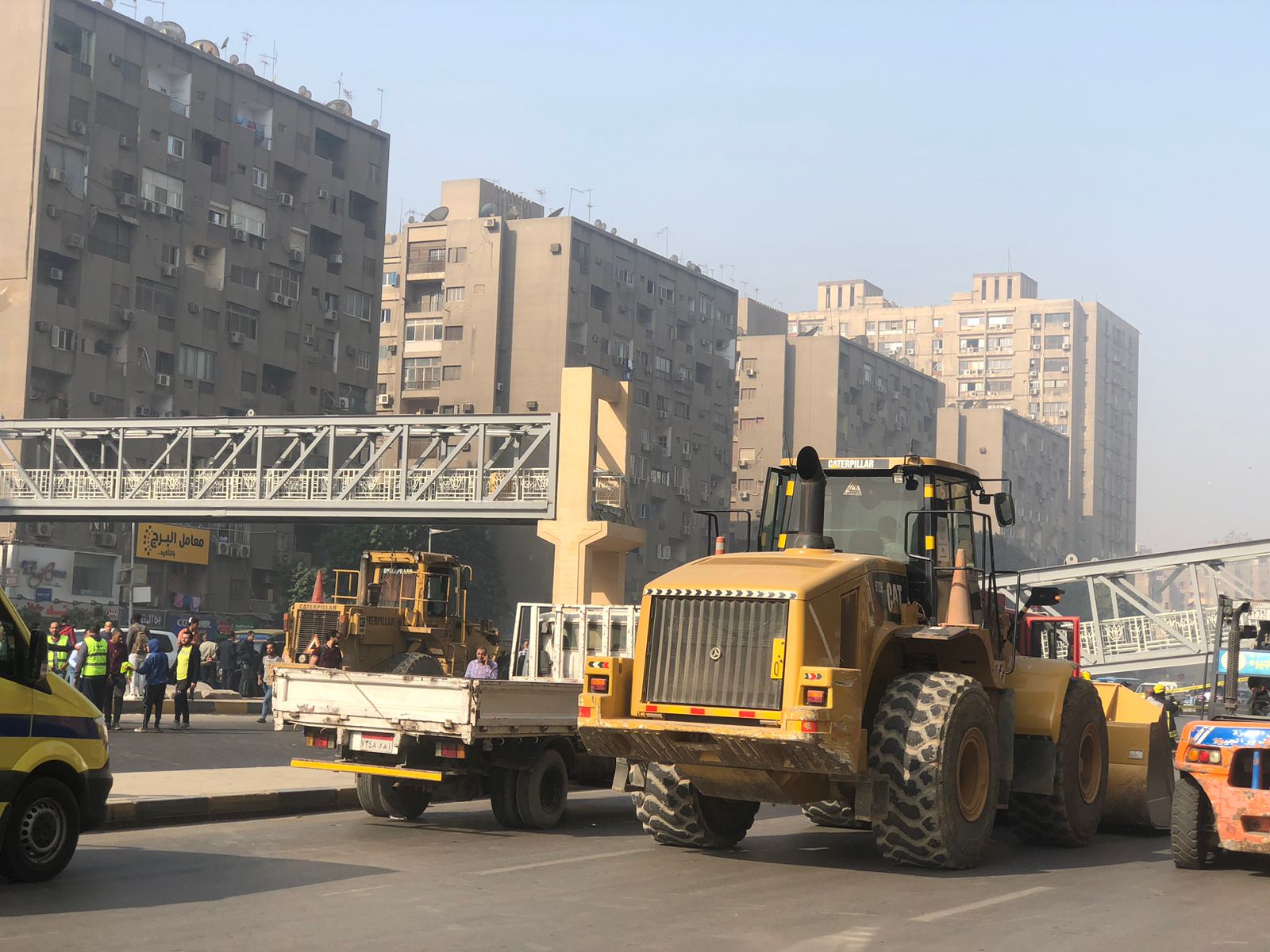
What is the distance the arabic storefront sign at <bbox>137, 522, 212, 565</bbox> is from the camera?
63.3 m

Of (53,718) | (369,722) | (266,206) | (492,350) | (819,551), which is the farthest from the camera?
(492,350)

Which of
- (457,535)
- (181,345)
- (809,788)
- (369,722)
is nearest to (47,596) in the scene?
(181,345)

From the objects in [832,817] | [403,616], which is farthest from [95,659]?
[832,817]

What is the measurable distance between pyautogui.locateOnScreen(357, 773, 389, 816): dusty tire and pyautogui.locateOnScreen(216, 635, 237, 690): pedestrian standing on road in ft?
89.1

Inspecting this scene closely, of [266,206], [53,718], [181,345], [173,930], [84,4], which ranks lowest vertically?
[173,930]

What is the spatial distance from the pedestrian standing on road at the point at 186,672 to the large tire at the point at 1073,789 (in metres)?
17.5

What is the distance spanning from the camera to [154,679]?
25.6 meters

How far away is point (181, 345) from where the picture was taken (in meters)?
67.6

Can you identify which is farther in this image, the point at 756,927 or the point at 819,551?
the point at 819,551

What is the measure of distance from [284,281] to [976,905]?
221ft

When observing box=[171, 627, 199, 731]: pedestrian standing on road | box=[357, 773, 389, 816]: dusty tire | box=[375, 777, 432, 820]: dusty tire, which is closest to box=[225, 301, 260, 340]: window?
box=[171, 627, 199, 731]: pedestrian standing on road

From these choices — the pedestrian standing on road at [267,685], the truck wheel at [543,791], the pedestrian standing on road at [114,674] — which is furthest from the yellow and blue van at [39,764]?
the pedestrian standing on road at [267,685]

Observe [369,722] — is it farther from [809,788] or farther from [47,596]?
[47,596]

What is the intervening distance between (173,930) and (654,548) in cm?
7979
